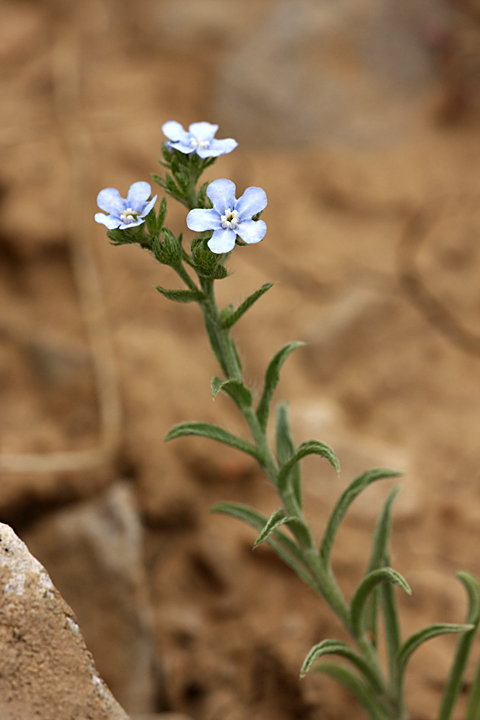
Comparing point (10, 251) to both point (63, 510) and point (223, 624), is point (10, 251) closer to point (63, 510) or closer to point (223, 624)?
point (63, 510)

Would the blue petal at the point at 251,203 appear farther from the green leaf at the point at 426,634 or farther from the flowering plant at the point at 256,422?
the green leaf at the point at 426,634

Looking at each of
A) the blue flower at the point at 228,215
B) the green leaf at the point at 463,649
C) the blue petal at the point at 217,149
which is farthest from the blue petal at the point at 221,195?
the green leaf at the point at 463,649

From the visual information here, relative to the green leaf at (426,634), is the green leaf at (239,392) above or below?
above

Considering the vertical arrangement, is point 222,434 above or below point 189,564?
above

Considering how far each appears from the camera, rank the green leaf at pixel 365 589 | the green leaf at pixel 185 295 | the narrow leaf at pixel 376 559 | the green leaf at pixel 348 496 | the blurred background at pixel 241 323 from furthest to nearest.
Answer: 1. the blurred background at pixel 241 323
2. the narrow leaf at pixel 376 559
3. the green leaf at pixel 348 496
4. the green leaf at pixel 365 589
5. the green leaf at pixel 185 295

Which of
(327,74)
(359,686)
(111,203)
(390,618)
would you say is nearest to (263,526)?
(390,618)

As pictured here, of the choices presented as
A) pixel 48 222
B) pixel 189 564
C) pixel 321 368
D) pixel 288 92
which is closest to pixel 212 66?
pixel 288 92

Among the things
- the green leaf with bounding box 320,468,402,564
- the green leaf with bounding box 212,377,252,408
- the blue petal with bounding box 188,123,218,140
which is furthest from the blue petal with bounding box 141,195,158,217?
the green leaf with bounding box 320,468,402,564
